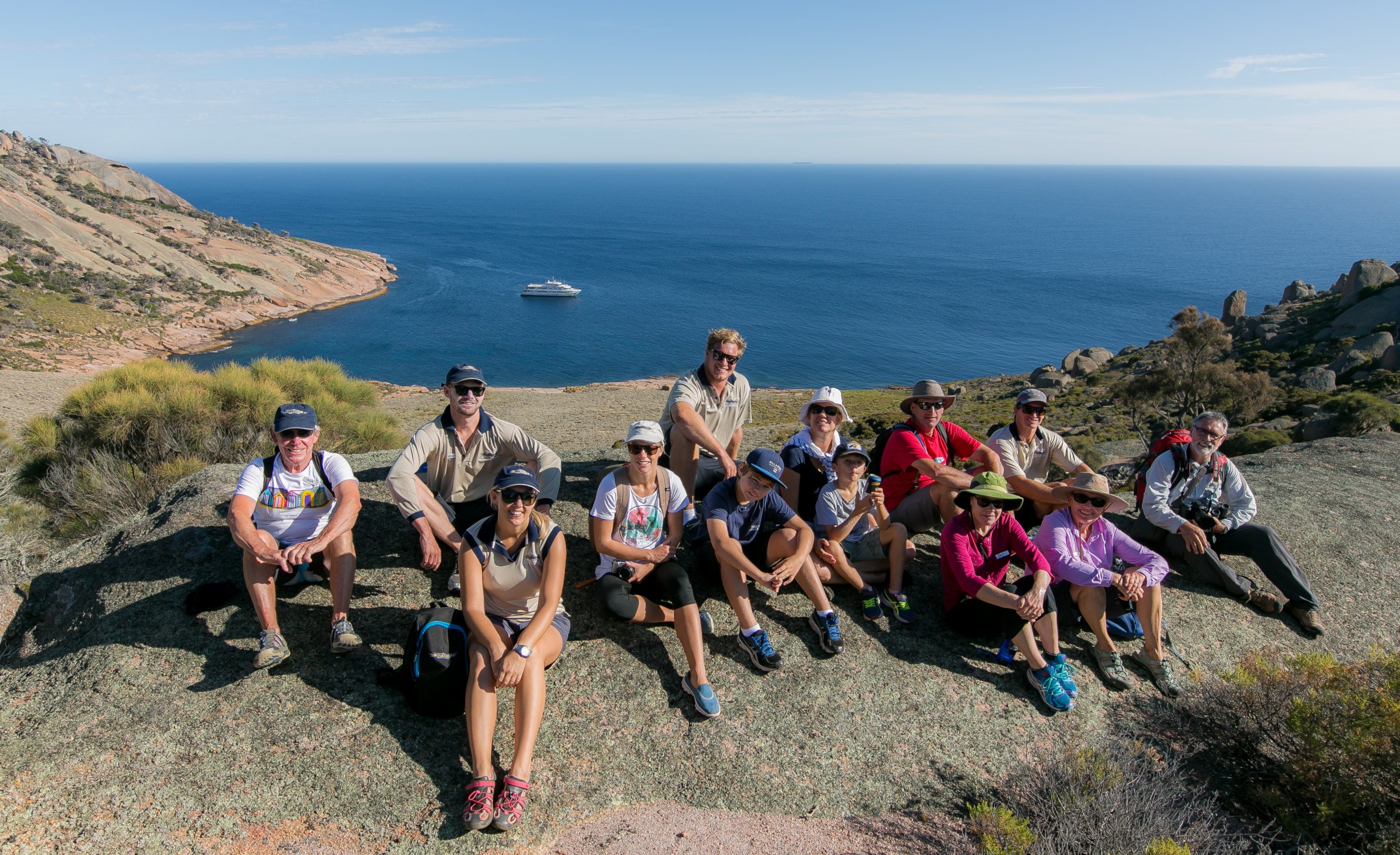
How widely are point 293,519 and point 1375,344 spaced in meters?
46.5

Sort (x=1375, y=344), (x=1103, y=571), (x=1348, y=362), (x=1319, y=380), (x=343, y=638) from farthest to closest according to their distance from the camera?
(x=1375, y=344) < (x=1348, y=362) < (x=1319, y=380) < (x=1103, y=571) < (x=343, y=638)

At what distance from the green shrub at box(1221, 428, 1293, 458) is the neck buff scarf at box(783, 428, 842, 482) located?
13296 millimetres

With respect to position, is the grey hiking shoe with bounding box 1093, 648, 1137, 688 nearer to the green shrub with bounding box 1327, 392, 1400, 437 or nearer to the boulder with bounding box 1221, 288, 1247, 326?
the green shrub with bounding box 1327, 392, 1400, 437

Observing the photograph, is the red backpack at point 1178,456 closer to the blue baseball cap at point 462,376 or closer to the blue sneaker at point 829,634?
the blue sneaker at point 829,634

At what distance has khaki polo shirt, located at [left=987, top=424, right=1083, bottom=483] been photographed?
6352 mm

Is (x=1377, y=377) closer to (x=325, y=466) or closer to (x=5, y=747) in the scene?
(x=325, y=466)

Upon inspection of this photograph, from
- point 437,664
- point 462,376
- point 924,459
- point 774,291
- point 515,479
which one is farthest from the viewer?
point 774,291

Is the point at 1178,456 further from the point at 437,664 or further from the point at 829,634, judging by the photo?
the point at 437,664

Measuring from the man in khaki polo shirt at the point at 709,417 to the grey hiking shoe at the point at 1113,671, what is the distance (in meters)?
3.07

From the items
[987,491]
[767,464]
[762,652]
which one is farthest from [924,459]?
[762,652]

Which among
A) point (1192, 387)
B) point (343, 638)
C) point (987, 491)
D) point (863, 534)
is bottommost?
point (1192, 387)

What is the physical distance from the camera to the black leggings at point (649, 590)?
4.96 meters

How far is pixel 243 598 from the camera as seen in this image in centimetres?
551

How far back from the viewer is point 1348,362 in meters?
34.2
